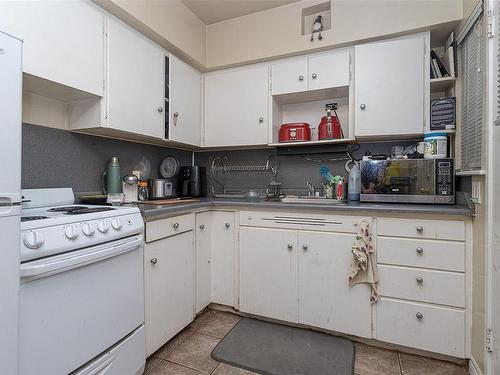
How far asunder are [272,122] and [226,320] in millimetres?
1644

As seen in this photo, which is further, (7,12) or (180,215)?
(180,215)

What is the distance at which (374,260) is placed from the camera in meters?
1.70

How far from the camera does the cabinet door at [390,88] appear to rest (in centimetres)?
189

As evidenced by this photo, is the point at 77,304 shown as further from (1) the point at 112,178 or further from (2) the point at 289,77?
(2) the point at 289,77

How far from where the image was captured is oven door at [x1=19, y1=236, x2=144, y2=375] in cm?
94

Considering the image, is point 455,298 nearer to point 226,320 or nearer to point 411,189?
point 411,189

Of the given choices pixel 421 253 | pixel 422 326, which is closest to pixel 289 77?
pixel 421 253

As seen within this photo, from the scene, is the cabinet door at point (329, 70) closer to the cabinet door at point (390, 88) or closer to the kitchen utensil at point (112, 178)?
the cabinet door at point (390, 88)

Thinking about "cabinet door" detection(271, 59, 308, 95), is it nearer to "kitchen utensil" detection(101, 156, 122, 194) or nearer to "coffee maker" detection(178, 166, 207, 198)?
"coffee maker" detection(178, 166, 207, 198)

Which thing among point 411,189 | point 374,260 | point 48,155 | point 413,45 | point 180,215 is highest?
point 413,45

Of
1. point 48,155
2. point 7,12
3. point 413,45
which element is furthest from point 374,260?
point 7,12

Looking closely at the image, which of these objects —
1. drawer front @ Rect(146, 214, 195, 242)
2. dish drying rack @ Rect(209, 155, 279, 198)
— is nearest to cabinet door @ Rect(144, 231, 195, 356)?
drawer front @ Rect(146, 214, 195, 242)

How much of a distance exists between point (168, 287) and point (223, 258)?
550mm

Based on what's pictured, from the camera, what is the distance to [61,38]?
1.39 meters
